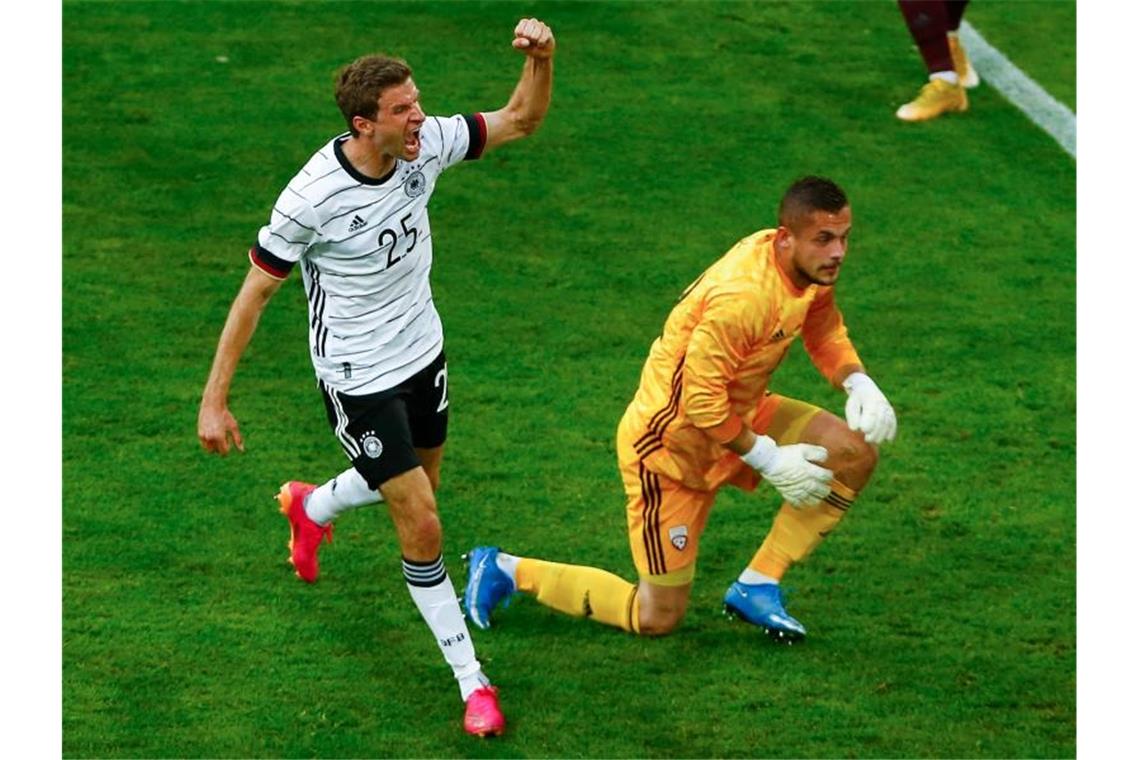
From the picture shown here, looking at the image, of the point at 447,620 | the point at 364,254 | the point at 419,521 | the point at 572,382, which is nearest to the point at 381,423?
the point at 419,521

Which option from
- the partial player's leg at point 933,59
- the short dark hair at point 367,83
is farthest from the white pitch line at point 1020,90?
the short dark hair at point 367,83

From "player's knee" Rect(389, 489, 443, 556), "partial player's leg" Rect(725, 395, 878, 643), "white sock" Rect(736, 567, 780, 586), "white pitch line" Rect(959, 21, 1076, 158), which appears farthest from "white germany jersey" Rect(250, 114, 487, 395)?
"white pitch line" Rect(959, 21, 1076, 158)

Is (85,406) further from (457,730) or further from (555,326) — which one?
(457,730)

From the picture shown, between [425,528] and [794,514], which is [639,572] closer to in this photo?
[794,514]

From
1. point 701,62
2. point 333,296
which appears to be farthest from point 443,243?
point 333,296

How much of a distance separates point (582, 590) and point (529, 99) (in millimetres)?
1785

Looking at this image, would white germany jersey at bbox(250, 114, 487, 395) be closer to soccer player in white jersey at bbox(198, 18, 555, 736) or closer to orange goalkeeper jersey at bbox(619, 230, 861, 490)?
soccer player in white jersey at bbox(198, 18, 555, 736)

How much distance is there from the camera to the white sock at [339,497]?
6.98 m

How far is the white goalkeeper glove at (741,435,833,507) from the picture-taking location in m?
6.51

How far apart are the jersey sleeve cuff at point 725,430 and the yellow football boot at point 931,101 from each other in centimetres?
609

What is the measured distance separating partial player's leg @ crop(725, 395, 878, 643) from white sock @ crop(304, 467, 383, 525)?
4.54 feet

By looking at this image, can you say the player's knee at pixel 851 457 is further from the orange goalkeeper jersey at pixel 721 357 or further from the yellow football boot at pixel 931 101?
the yellow football boot at pixel 931 101

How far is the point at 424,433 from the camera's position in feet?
22.4

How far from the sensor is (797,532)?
6934 mm
